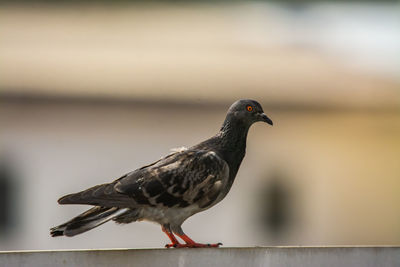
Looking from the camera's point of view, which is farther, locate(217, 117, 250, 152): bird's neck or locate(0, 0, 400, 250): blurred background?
locate(0, 0, 400, 250): blurred background

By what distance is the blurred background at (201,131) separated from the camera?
958 inches

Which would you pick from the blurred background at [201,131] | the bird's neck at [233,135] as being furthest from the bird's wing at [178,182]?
the blurred background at [201,131]

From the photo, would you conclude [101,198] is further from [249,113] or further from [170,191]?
A: [249,113]

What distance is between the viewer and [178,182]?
792 cm

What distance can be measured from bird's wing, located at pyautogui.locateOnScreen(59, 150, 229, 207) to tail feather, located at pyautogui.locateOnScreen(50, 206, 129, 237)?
0.39 ft

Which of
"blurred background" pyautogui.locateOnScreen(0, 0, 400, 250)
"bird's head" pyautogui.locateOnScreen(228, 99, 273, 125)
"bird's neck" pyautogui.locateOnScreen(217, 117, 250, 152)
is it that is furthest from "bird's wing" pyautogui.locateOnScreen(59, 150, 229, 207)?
"blurred background" pyautogui.locateOnScreen(0, 0, 400, 250)

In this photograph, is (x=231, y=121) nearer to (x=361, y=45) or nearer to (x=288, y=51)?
(x=288, y=51)

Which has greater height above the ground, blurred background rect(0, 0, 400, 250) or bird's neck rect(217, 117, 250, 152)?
blurred background rect(0, 0, 400, 250)

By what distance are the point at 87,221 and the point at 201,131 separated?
700 inches

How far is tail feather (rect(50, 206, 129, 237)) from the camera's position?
704cm

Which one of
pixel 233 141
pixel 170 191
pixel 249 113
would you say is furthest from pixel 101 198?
pixel 249 113

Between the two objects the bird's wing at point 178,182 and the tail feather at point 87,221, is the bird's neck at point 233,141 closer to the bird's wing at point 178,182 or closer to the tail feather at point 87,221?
the bird's wing at point 178,182

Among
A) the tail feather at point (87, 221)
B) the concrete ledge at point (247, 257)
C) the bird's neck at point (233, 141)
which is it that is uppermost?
the bird's neck at point (233, 141)

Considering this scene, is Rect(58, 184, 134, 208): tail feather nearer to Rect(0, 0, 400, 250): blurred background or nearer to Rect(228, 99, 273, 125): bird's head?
Rect(228, 99, 273, 125): bird's head
